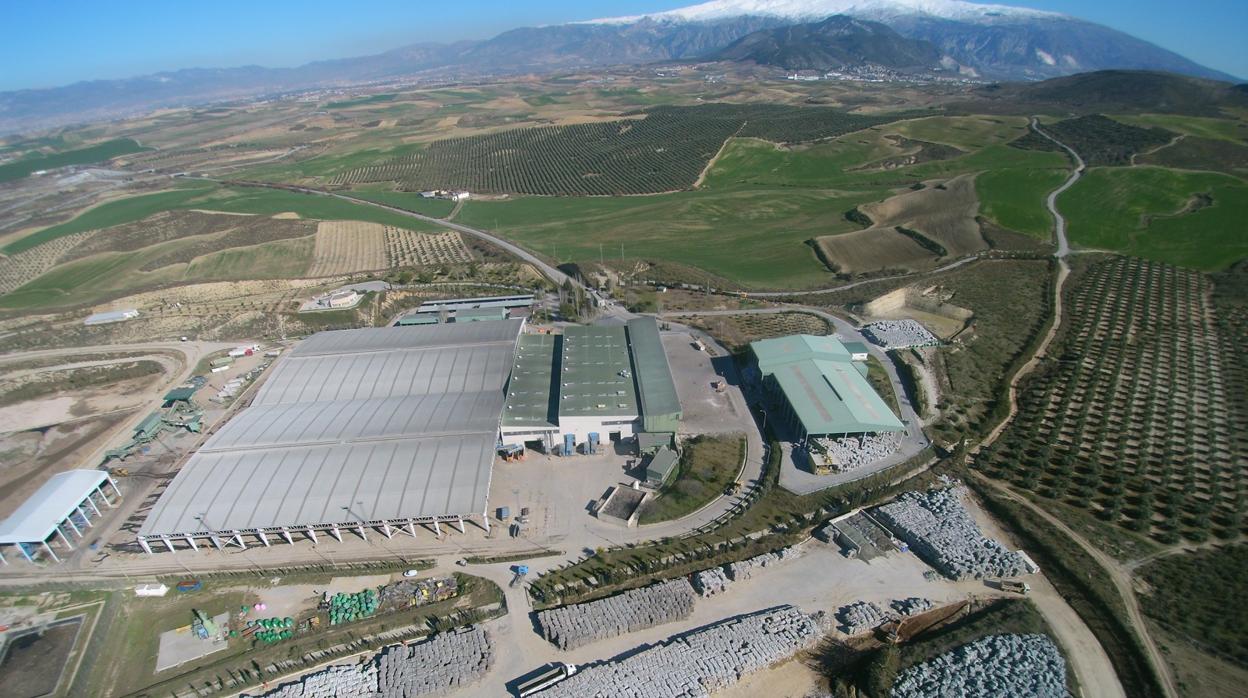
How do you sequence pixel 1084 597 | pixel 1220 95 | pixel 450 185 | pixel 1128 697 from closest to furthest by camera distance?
1. pixel 1128 697
2. pixel 1084 597
3. pixel 450 185
4. pixel 1220 95

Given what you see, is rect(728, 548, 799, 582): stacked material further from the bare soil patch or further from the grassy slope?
the bare soil patch

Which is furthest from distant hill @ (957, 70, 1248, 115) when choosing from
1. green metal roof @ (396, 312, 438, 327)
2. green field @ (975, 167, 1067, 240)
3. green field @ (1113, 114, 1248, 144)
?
green metal roof @ (396, 312, 438, 327)

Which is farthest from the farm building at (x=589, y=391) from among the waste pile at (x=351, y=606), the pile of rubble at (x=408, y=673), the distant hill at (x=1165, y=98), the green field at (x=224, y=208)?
the distant hill at (x=1165, y=98)

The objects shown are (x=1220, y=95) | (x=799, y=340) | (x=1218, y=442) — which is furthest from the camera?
(x=1220, y=95)

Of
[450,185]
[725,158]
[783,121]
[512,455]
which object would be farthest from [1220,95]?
[512,455]

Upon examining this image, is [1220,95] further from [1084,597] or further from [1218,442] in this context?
[1084,597]

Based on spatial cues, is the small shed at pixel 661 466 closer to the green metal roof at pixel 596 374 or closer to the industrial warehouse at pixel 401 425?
the industrial warehouse at pixel 401 425
